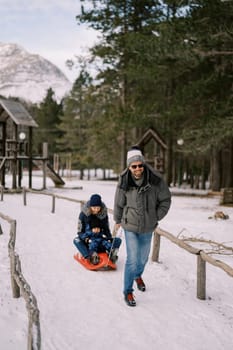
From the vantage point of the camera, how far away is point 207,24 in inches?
569

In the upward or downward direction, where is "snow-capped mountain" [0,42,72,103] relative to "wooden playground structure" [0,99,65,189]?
upward

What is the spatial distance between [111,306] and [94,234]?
182 cm

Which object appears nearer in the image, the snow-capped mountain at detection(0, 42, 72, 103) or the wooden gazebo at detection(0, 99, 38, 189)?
the wooden gazebo at detection(0, 99, 38, 189)

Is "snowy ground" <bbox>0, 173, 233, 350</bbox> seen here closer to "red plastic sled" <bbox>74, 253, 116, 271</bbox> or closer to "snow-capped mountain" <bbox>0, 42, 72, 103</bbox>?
"red plastic sled" <bbox>74, 253, 116, 271</bbox>

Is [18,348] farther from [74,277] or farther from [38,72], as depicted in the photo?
[38,72]

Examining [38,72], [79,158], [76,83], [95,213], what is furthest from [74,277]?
[38,72]

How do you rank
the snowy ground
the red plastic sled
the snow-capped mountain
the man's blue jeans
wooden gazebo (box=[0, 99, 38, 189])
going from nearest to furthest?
the snowy ground < the man's blue jeans < the red plastic sled < wooden gazebo (box=[0, 99, 38, 189]) < the snow-capped mountain

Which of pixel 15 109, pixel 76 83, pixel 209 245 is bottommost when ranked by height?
pixel 209 245

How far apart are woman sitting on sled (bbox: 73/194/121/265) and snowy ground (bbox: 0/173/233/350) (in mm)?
340

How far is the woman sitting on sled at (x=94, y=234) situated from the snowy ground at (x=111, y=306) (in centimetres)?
34

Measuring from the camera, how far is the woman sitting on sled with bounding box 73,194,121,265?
20.6 feet

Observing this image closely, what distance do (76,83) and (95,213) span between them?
123 ft

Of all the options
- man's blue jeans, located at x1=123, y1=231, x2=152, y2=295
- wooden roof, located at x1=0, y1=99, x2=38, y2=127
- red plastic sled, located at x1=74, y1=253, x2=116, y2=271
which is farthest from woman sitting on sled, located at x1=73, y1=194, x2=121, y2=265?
wooden roof, located at x1=0, y1=99, x2=38, y2=127

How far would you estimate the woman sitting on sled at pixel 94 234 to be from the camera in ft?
20.6
